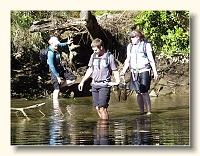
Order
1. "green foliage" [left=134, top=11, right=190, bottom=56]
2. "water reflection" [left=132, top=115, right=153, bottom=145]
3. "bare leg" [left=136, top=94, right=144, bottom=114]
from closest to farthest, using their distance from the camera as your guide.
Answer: "water reflection" [left=132, top=115, right=153, bottom=145], "green foliage" [left=134, top=11, right=190, bottom=56], "bare leg" [left=136, top=94, right=144, bottom=114]

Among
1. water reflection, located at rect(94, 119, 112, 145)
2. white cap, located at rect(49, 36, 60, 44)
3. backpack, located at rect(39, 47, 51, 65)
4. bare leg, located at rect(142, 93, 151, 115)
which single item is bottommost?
water reflection, located at rect(94, 119, 112, 145)

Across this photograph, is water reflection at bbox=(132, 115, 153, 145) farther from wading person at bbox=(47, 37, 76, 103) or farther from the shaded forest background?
wading person at bbox=(47, 37, 76, 103)

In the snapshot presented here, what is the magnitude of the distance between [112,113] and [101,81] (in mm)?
375

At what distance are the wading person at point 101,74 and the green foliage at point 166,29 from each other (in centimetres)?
50

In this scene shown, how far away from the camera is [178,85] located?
7.54m

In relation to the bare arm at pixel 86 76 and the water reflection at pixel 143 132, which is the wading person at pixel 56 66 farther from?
the water reflection at pixel 143 132

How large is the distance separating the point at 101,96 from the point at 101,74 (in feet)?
0.80

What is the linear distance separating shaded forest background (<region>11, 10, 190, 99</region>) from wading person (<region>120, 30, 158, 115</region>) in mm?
65

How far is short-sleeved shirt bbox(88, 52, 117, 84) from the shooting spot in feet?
24.6

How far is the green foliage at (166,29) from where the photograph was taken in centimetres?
741

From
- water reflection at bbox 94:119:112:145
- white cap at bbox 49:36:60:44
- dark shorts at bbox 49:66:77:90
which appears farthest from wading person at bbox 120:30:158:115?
white cap at bbox 49:36:60:44

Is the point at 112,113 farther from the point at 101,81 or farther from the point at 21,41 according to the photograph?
the point at 21,41

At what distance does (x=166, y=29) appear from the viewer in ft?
24.9

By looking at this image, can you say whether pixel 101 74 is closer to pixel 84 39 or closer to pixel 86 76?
pixel 86 76
